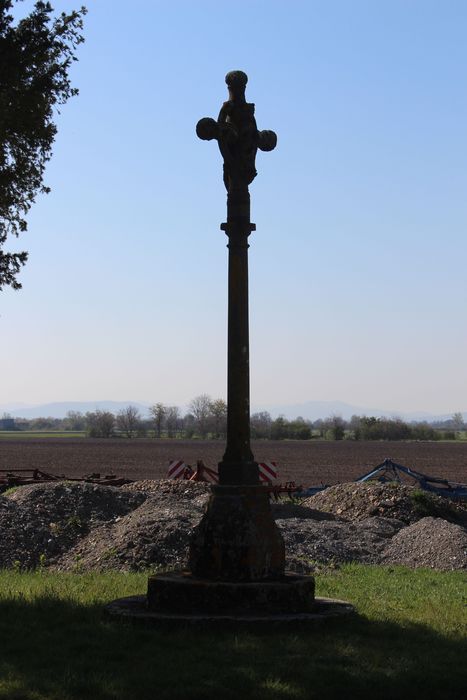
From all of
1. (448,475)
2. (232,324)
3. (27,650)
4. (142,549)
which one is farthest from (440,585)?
(448,475)

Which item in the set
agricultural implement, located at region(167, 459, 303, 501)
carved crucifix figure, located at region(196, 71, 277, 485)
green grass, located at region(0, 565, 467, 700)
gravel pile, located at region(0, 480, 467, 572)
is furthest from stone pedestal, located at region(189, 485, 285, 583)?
agricultural implement, located at region(167, 459, 303, 501)

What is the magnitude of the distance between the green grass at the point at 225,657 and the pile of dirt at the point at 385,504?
13.4 m

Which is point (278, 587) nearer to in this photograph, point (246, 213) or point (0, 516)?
point (246, 213)

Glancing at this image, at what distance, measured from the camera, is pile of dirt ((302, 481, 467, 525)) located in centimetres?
2434

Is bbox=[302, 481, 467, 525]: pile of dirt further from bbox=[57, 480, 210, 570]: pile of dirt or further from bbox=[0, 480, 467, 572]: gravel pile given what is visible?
bbox=[57, 480, 210, 570]: pile of dirt

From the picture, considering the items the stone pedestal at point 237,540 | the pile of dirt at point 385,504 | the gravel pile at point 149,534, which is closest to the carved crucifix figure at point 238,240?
the stone pedestal at point 237,540

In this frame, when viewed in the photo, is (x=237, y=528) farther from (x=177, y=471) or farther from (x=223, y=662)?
(x=177, y=471)

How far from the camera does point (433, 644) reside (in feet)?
29.0

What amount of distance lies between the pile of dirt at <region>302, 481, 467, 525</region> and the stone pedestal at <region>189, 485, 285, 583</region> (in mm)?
14365

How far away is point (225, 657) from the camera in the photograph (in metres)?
7.99

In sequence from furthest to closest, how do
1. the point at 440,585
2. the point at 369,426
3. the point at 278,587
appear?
the point at 369,426, the point at 440,585, the point at 278,587

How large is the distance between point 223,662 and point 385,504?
56.3 feet

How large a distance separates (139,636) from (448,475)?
4130 centimetres

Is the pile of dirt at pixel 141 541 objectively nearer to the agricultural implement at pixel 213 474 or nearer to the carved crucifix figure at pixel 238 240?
the carved crucifix figure at pixel 238 240
